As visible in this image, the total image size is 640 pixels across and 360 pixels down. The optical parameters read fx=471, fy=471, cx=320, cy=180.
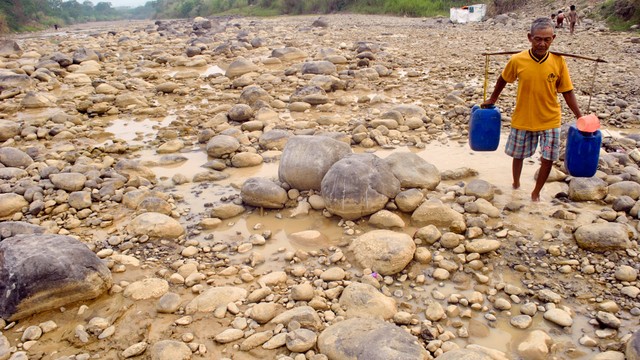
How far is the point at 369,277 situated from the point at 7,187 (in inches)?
153

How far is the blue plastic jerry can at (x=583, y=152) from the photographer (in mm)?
3770

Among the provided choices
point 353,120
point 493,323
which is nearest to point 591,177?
point 493,323

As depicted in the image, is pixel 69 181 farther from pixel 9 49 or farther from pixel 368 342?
pixel 9 49

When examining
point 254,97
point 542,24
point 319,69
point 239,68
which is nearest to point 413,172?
Answer: point 542,24

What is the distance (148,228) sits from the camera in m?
3.86

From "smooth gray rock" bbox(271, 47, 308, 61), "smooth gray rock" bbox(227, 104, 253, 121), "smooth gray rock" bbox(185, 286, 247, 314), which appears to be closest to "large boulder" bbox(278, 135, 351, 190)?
"smooth gray rock" bbox(185, 286, 247, 314)

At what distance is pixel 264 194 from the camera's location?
4219 millimetres

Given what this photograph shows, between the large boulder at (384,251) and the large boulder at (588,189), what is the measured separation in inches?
65.3

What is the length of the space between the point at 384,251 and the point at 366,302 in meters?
0.52

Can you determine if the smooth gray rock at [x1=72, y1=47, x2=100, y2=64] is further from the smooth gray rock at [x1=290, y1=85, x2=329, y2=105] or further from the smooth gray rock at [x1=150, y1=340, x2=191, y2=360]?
the smooth gray rock at [x1=150, y1=340, x2=191, y2=360]

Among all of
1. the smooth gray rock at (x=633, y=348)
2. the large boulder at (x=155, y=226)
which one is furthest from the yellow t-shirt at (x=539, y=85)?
the large boulder at (x=155, y=226)

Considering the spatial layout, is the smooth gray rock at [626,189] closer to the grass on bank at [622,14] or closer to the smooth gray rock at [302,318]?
the smooth gray rock at [302,318]

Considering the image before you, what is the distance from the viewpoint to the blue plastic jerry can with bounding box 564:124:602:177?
3.77 meters

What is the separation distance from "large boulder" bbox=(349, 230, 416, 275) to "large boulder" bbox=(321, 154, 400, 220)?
42cm
